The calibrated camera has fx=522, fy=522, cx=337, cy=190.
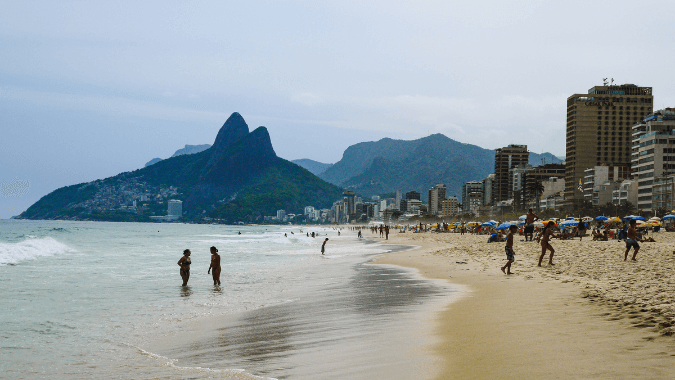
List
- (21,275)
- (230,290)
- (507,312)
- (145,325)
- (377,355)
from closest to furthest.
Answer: (377,355) < (507,312) < (145,325) < (230,290) < (21,275)

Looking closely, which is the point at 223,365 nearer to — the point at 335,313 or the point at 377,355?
the point at 377,355

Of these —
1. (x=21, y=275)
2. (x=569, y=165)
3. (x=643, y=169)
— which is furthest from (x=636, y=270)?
(x=569, y=165)

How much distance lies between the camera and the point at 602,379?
18.2 feet

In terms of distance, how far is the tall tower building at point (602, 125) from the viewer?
183375 mm

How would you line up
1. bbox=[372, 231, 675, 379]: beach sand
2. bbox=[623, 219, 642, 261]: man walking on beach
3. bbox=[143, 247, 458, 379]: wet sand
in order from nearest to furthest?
1. bbox=[372, 231, 675, 379]: beach sand
2. bbox=[143, 247, 458, 379]: wet sand
3. bbox=[623, 219, 642, 261]: man walking on beach

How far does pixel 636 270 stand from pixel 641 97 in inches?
7907

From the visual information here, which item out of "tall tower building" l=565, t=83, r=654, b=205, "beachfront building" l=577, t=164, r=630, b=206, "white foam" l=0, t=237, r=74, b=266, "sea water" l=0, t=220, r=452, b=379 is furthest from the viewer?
"tall tower building" l=565, t=83, r=654, b=205

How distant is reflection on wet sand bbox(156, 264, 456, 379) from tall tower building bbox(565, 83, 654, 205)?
185742 mm

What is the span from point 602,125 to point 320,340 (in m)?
200

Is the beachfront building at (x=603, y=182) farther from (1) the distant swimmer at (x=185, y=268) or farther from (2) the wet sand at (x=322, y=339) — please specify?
(2) the wet sand at (x=322, y=339)

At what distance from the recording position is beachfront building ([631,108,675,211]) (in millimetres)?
115037

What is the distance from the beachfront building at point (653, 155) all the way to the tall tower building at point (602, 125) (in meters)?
52.3

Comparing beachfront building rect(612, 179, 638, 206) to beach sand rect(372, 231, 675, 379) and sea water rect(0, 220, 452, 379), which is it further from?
sea water rect(0, 220, 452, 379)

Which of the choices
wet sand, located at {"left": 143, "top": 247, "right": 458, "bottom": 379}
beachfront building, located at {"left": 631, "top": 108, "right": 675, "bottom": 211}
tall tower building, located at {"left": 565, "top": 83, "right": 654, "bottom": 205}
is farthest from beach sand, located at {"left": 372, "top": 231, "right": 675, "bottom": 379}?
tall tower building, located at {"left": 565, "top": 83, "right": 654, "bottom": 205}
